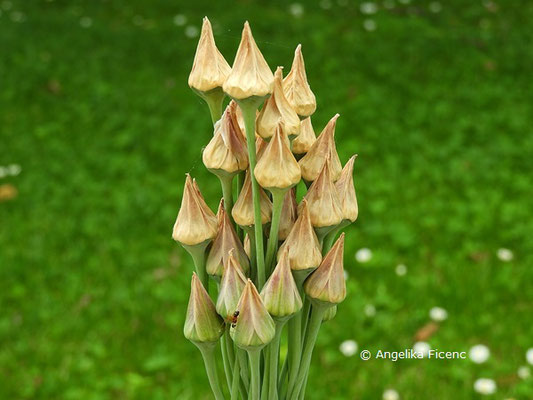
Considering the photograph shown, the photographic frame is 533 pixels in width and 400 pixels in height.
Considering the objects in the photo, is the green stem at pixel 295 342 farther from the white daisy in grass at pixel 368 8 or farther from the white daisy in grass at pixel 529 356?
the white daisy in grass at pixel 368 8

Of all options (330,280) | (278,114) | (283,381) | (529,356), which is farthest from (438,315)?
(278,114)

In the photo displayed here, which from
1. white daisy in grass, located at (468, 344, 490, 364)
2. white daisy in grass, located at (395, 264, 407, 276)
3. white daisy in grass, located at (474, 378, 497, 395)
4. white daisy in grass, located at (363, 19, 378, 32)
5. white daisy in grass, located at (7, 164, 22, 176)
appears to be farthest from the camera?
white daisy in grass, located at (363, 19, 378, 32)

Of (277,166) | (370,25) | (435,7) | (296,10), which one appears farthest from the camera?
(296,10)

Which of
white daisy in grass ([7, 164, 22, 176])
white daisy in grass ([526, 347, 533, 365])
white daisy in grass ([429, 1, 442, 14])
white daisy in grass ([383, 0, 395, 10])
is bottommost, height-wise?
white daisy in grass ([429, 1, 442, 14])

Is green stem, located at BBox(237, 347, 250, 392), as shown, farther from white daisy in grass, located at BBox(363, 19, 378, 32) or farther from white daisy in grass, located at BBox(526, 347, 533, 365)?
white daisy in grass, located at BBox(363, 19, 378, 32)

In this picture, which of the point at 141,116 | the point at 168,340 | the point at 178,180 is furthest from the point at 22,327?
the point at 141,116

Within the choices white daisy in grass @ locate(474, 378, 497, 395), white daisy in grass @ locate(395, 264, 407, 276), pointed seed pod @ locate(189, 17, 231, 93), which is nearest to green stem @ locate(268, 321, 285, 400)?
pointed seed pod @ locate(189, 17, 231, 93)

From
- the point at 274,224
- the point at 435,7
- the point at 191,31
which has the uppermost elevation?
the point at 274,224

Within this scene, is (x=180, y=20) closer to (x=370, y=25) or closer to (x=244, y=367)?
(x=370, y=25)
